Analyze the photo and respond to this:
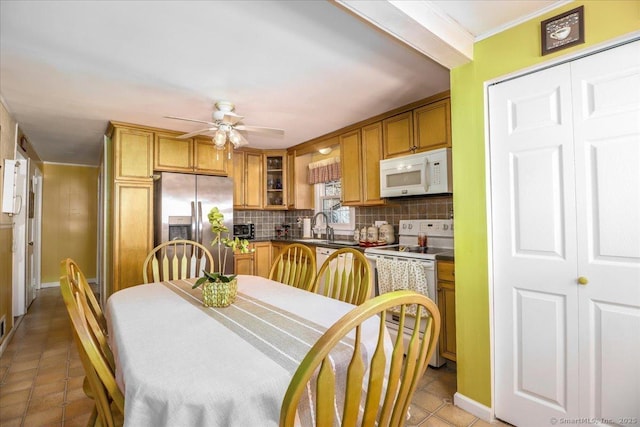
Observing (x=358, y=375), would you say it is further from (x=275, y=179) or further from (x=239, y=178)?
(x=275, y=179)

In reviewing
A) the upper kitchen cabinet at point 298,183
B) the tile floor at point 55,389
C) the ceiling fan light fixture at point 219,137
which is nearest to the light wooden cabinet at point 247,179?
the upper kitchen cabinet at point 298,183

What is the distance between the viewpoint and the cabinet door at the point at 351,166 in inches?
141

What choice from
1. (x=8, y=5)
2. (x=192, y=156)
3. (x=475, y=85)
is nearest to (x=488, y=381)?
(x=475, y=85)

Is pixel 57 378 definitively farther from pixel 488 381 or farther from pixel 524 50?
pixel 524 50

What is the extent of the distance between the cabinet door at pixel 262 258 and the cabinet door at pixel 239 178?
62 centimetres

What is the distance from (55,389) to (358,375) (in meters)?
2.60

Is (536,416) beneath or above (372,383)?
beneath

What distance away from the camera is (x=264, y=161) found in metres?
4.73

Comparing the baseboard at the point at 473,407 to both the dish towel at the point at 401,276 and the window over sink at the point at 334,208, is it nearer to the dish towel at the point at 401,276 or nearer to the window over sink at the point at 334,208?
the dish towel at the point at 401,276


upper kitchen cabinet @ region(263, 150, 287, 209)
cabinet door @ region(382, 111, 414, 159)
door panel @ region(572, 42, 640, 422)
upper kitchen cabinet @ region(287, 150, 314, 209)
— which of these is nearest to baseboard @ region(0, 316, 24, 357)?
upper kitchen cabinet @ region(263, 150, 287, 209)

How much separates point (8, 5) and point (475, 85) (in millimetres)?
2474

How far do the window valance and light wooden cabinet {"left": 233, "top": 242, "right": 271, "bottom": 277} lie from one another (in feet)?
3.68

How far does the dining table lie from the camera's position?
821 mm

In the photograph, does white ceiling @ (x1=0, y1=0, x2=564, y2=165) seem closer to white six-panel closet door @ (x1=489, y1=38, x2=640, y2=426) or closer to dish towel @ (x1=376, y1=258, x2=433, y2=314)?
white six-panel closet door @ (x1=489, y1=38, x2=640, y2=426)
